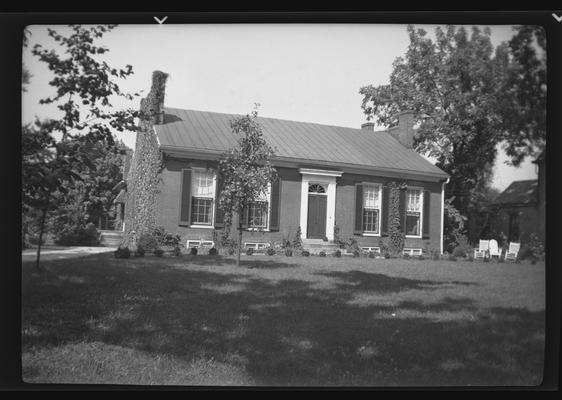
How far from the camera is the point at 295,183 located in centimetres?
407

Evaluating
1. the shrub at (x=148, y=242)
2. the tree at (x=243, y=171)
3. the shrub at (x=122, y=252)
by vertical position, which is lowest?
the shrub at (x=122, y=252)

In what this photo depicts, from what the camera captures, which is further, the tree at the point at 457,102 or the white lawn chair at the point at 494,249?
the white lawn chair at the point at 494,249

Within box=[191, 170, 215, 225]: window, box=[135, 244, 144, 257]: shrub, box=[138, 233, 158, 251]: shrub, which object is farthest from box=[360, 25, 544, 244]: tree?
box=[135, 244, 144, 257]: shrub

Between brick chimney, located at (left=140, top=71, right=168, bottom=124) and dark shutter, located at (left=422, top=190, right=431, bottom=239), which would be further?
dark shutter, located at (left=422, top=190, right=431, bottom=239)

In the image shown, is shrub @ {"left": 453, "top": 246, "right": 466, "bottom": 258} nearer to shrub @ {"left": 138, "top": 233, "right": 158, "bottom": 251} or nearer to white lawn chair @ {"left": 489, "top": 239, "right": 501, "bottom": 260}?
white lawn chair @ {"left": 489, "top": 239, "right": 501, "bottom": 260}

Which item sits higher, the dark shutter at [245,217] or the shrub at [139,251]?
the dark shutter at [245,217]

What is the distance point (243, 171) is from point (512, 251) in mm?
2486

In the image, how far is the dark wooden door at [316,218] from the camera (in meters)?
3.93

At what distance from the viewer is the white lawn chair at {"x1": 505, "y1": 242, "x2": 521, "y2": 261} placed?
359cm

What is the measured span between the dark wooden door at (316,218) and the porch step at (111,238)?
1688mm

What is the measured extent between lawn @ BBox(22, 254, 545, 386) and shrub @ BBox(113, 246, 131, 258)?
4cm

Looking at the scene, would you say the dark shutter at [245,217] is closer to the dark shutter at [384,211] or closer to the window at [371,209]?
the window at [371,209]

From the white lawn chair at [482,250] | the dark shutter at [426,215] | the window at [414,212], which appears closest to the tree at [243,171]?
the window at [414,212]
